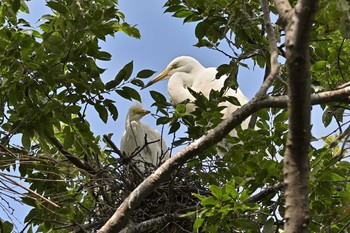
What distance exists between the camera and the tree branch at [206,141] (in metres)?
2.02

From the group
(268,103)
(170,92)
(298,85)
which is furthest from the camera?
(170,92)

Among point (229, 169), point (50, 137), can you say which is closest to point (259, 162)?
point (229, 169)

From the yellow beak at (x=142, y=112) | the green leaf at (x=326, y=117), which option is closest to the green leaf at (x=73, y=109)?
the green leaf at (x=326, y=117)

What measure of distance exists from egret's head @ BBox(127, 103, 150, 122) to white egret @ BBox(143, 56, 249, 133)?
18 centimetres

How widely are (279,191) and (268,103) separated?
1.05m

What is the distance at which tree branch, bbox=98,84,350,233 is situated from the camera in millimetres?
2018

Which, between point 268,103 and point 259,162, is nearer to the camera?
point 268,103

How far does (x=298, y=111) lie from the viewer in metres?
1.63

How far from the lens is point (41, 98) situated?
11.7 ft

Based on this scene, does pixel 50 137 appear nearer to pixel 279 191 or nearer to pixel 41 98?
pixel 41 98

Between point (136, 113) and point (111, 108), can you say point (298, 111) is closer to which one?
point (111, 108)

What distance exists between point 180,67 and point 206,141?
375cm

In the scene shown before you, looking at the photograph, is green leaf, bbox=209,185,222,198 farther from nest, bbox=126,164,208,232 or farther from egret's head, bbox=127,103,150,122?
egret's head, bbox=127,103,150,122

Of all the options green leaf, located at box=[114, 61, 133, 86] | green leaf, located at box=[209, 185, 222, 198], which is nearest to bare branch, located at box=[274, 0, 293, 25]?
green leaf, located at box=[209, 185, 222, 198]
